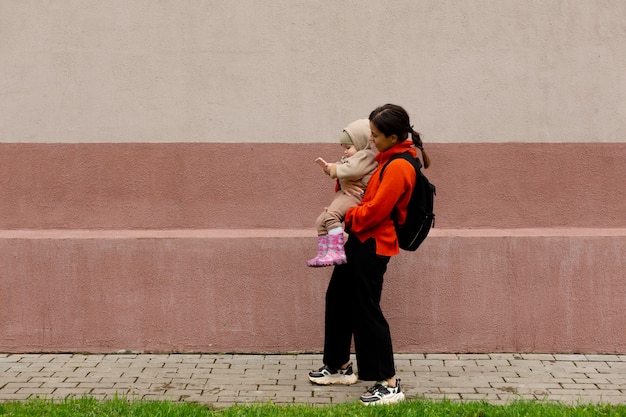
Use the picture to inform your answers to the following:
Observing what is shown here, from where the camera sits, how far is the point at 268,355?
245 inches

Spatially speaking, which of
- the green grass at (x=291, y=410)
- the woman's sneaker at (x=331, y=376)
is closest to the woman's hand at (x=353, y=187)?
the woman's sneaker at (x=331, y=376)

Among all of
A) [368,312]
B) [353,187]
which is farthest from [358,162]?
[368,312]

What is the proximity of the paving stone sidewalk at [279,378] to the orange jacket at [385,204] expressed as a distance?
3.40 ft

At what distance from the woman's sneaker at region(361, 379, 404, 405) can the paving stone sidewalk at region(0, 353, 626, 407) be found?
0.46ft

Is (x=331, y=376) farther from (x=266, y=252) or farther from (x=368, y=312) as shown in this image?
(x=266, y=252)

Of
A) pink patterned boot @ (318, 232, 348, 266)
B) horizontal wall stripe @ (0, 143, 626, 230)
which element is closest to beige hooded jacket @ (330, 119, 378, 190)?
pink patterned boot @ (318, 232, 348, 266)

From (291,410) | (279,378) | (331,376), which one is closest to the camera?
(291,410)

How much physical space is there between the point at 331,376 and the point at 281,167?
166 cm

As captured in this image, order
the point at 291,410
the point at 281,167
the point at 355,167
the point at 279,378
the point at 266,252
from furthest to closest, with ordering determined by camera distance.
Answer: the point at 281,167 < the point at 266,252 < the point at 279,378 < the point at 355,167 < the point at 291,410
